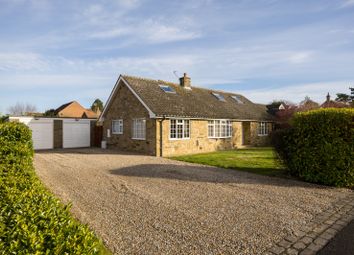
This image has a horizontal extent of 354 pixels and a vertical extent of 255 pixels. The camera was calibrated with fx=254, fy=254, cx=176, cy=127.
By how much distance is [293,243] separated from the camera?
480 cm

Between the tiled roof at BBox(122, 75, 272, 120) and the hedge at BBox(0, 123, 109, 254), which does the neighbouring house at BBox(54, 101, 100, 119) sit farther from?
the hedge at BBox(0, 123, 109, 254)

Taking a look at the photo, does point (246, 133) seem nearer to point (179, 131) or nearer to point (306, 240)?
point (179, 131)

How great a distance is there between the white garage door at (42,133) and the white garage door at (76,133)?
1.23 meters

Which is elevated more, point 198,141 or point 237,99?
point 237,99

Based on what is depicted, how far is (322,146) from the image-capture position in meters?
9.26

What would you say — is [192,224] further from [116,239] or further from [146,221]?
[116,239]

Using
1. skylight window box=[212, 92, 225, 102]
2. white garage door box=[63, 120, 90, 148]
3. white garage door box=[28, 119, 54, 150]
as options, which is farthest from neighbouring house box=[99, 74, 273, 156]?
white garage door box=[28, 119, 54, 150]

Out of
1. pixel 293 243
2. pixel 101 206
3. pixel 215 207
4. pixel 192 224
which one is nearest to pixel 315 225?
pixel 293 243

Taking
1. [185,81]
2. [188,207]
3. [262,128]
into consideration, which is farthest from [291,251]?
[262,128]

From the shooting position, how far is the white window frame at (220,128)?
2136 centimetres

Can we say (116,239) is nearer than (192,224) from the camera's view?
Yes

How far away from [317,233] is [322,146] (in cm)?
490

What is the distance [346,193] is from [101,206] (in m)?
7.70

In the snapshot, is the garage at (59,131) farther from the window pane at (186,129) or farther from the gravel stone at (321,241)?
the gravel stone at (321,241)
